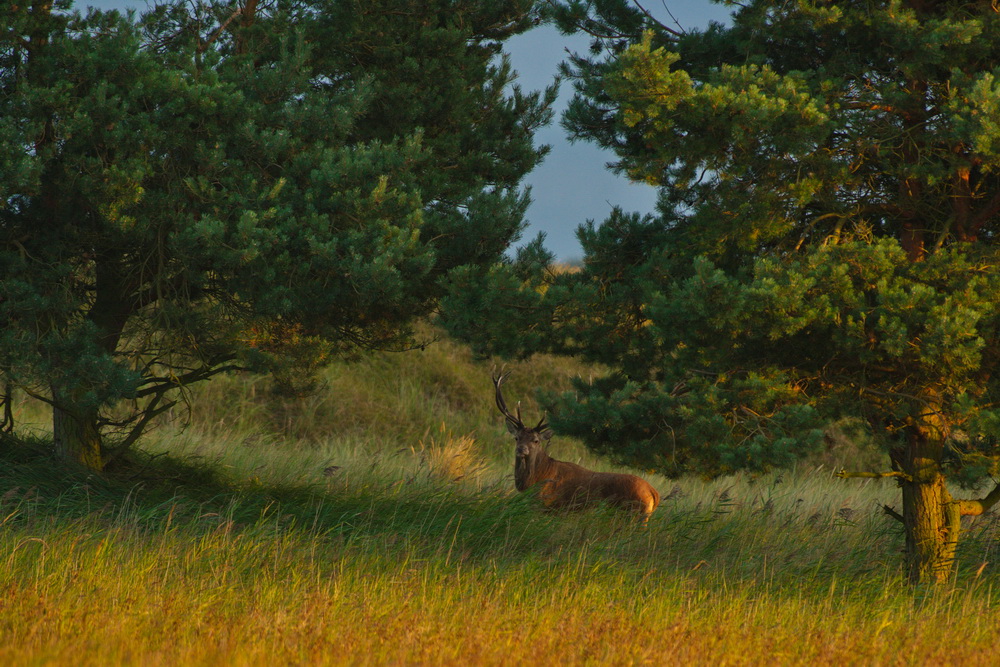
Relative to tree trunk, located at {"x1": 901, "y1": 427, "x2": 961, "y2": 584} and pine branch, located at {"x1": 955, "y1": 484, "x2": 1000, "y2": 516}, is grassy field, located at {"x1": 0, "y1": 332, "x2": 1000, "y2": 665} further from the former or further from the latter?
pine branch, located at {"x1": 955, "y1": 484, "x2": 1000, "y2": 516}

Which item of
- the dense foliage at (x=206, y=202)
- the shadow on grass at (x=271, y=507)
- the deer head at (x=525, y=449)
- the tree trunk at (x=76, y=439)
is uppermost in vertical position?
the dense foliage at (x=206, y=202)

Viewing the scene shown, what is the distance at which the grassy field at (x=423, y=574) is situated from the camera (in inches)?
229

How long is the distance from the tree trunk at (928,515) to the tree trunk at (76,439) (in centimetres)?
812

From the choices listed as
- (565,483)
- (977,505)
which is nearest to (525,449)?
(565,483)

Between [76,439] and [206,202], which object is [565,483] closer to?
[206,202]

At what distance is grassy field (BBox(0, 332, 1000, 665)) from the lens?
5812 millimetres

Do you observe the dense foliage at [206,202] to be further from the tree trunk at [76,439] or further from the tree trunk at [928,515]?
the tree trunk at [928,515]

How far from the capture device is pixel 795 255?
27.7ft

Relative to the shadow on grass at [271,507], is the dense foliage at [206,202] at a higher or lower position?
higher

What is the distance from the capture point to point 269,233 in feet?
27.8

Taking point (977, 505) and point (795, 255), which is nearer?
point (795, 255)

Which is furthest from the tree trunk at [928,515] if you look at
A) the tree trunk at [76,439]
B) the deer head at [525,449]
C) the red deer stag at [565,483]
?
the tree trunk at [76,439]

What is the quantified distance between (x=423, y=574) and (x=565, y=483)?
129 inches

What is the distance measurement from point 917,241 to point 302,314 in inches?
229
